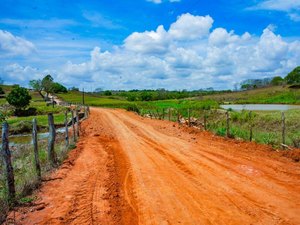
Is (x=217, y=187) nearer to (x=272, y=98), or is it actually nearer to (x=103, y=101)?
(x=272, y=98)

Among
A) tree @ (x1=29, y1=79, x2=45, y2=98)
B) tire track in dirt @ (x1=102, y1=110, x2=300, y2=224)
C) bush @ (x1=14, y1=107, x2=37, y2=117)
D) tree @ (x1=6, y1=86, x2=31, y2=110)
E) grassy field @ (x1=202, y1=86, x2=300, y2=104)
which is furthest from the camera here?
tree @ (x1=29, y1=79, x2=45, y2=98)

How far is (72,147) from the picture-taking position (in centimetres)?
1656

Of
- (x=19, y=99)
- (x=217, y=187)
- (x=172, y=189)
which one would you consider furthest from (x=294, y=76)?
(x=172, y=189)

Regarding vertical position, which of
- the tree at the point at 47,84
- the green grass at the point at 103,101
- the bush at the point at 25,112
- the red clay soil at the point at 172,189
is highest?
the tree at the point at 47,84

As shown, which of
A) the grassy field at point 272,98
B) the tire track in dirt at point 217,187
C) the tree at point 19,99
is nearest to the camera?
the tire track in dirt at point 217,187

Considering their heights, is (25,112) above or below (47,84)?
below

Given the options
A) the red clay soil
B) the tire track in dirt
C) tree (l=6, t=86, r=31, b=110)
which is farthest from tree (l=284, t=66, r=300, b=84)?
the tire track in dirt

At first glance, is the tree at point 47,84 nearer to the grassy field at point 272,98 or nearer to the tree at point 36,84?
the tree at point 36,84

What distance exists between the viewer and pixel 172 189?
871 centimetres

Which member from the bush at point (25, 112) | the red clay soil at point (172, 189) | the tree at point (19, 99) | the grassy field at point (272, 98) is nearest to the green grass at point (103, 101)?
the bush at point (25, 112)

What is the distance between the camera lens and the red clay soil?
6.84m

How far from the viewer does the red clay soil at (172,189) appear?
6.84 meters

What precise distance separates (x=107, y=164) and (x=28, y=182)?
3776 mm

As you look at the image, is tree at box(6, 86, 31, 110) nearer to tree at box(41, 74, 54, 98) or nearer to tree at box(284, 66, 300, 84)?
tree at box(41, 74, 54, 98)
